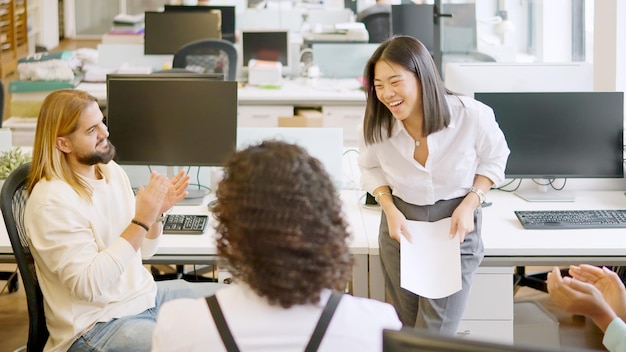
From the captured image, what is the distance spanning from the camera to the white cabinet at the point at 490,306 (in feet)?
9.46

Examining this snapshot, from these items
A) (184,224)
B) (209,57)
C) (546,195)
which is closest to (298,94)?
(209,57)

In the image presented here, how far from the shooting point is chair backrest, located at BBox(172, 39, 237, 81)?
6.06m

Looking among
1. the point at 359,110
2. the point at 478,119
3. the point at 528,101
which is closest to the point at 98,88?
the point at 359,110

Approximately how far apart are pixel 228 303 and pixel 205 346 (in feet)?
0.25

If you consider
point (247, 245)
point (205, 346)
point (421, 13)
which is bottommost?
point (205, 346)

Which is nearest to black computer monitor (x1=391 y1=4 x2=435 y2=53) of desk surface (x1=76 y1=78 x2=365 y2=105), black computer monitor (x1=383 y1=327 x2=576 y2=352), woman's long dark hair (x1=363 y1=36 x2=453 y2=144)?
desk surface (x1=76 y1=78 x2=365 y2=105)

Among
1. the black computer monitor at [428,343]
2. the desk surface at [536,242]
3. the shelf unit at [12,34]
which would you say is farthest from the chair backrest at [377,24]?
the black computer monitor at [428,343]

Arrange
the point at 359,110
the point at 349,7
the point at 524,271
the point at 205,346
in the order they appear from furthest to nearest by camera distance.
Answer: the point at 349,7 → the point at 359,110 → the point at 524,271 → the point at 205,346

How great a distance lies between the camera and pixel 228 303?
4.83 feet

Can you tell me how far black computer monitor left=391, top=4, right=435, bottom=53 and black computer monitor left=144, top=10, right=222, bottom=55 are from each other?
4.50 ft

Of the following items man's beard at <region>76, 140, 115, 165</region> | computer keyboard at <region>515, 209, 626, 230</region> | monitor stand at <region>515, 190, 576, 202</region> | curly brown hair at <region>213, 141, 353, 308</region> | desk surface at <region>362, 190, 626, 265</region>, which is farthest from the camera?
monitor stand at <region>515, 190, 576, 202</region>

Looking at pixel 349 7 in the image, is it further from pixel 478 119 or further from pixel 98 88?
pixel 478 119

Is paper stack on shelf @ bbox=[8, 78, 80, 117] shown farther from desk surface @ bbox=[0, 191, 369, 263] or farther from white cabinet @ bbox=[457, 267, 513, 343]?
white cabinet @ bbox=[457, 267, 513, 343]

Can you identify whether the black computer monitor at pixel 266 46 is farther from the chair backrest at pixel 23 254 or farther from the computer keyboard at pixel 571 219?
the chair backrest at pixel 23 254
